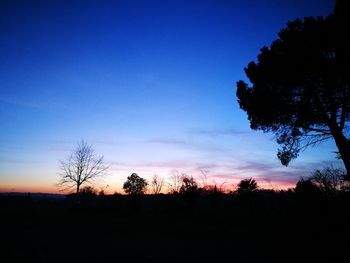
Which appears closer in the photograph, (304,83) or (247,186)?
(304,83)

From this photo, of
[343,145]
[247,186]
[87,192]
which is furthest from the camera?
[87,192]

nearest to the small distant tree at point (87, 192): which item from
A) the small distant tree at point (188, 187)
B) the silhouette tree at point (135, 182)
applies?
the silhouette tree at point (135, 182)

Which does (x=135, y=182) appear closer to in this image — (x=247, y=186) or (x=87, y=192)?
(x=87, y=192)

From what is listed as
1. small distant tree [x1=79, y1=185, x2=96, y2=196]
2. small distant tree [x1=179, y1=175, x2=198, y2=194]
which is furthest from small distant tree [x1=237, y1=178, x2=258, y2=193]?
small distant tree [x1=79, y1=185, x2=96, y2=196]

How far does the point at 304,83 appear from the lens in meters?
13.1

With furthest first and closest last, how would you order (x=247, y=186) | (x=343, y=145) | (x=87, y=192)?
1. (x=87, y=192)
2. (x=247, y=186)
3. (x=343, y=145)

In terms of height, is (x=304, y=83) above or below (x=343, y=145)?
above

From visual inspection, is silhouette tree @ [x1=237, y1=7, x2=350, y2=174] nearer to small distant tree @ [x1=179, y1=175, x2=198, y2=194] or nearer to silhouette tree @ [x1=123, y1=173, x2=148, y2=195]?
small distant tree @ [x1=179, y1=175, x2=198, y2=194]

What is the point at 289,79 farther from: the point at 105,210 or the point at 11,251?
the point at 105,210

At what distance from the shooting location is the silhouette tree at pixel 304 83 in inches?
465

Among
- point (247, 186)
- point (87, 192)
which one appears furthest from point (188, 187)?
point (87, 192)

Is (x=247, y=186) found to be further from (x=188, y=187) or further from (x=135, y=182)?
(x=135, y=182)

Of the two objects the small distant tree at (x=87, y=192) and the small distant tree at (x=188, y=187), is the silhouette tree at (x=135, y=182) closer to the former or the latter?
the small distant tree at (x=87, y=192)

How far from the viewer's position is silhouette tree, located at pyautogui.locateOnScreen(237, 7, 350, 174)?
11.8 meters
